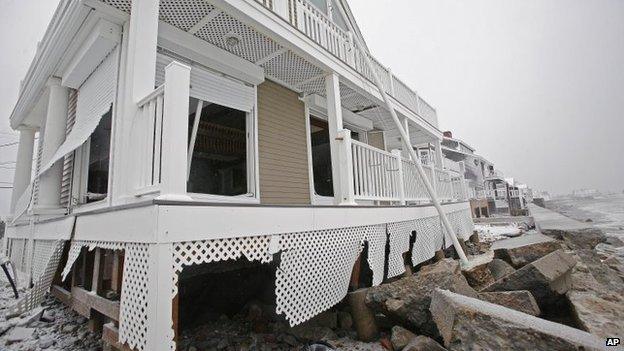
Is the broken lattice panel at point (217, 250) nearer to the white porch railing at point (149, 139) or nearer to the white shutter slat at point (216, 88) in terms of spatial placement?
the white porch railing at point (149, 139)

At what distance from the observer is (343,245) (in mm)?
3432

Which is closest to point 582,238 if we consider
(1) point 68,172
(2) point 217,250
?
(2) point 217,250

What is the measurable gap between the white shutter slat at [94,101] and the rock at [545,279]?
17.2 feet

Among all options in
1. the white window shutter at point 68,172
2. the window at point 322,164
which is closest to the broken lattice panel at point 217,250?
the white window shutter at point 68,172

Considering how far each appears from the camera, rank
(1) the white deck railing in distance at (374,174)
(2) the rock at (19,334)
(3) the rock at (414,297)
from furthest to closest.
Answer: (1) the white deck railing in distance at (374,174) < (2) the rock at (19,334) < (3) the rock at (414,297)

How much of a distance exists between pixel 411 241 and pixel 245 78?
170 inches

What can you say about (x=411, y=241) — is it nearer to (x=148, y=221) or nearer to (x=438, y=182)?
(x=438, y=182)

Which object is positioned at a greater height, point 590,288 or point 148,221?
point 148,221

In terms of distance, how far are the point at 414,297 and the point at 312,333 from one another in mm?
1273

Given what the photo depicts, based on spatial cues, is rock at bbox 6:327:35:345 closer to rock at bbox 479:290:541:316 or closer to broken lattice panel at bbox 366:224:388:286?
broken lattice panel at bbox 366:224:388:286

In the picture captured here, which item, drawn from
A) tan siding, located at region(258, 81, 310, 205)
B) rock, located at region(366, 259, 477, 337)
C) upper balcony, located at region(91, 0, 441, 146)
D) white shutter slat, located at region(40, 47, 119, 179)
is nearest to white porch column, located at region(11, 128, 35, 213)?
white shutter slat, located at region(40, 47, 119, 179)

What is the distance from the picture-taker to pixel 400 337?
287 cm

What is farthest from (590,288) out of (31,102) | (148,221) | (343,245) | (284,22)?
(31,102)

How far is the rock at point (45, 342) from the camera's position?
313cm
